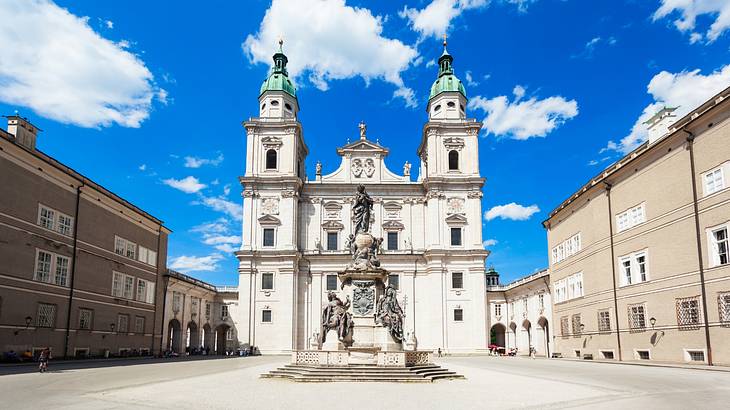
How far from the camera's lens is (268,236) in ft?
206

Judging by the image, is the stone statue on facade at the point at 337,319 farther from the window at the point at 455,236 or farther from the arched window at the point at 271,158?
the arched window at the point at 271,158

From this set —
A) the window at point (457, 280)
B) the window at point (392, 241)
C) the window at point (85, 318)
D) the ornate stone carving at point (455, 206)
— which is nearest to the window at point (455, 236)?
the ornate stone carving at point (455, 206)

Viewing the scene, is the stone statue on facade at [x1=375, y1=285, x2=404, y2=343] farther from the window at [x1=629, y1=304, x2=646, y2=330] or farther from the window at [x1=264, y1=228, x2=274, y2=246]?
the window at [x1=264, y1=228, x2=274, y2=246]

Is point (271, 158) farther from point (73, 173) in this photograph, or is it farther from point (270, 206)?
point (73, 173)

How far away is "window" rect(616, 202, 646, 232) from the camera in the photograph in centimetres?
3267

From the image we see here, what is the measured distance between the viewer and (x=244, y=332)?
59.6m

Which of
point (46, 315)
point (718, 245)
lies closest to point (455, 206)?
point (718, 245)

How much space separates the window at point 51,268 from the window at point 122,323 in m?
7.99

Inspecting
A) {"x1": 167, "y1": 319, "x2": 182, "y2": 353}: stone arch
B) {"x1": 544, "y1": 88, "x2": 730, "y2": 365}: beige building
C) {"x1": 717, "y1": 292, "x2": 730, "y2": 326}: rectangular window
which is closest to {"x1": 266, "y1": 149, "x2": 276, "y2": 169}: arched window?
{"x1": 167, "y1": 319, "x2": 182, "y2": 353}: stone arch

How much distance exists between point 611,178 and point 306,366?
24328 mm

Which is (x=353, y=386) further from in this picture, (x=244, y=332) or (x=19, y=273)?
(x=244, y=332)

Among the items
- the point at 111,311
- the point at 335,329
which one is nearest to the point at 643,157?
the point at 335,329

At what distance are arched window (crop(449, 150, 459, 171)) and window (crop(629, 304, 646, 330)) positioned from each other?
1339 inches

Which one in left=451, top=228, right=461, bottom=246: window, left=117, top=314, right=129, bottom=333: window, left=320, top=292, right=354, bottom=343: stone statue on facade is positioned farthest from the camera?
left=451, top=228, right=461, bottom=246: window
